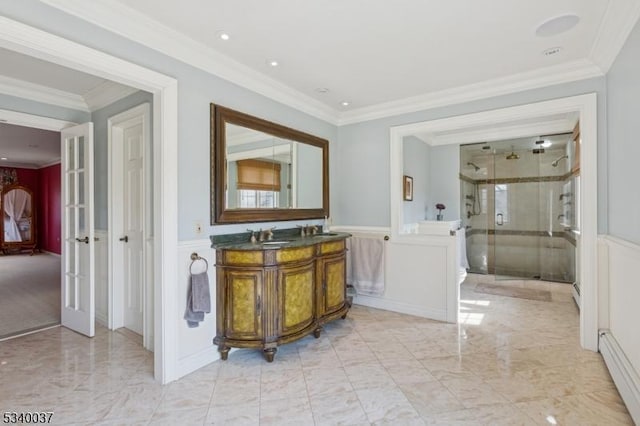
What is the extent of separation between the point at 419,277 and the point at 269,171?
2.10 metres

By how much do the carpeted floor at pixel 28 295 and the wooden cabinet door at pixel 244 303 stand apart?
2.41 metres

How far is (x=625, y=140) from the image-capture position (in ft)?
7.37

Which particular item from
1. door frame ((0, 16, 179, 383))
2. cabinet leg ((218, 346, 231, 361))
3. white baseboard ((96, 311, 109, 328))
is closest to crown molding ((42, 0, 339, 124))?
door frame ((0, 16, 179, 383))

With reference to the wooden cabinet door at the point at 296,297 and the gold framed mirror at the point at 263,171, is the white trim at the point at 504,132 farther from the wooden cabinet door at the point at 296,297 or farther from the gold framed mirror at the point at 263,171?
the wooden cabinet door at the point at 296,297

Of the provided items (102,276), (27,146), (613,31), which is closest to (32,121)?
(102,276)

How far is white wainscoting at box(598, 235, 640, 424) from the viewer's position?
1959 mm

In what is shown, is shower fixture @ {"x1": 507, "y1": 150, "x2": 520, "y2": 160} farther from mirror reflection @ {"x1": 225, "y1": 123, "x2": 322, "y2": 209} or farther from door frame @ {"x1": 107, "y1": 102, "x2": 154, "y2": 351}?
door frame @ {"x1": 107, "y1": 102, "x2": 154, "y2": 351}

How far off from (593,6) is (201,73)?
273cm

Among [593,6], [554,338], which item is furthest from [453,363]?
[593,6]

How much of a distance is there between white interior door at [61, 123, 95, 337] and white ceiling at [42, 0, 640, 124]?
1661 millimetres

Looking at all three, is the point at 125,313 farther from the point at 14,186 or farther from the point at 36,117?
the point at 14,186

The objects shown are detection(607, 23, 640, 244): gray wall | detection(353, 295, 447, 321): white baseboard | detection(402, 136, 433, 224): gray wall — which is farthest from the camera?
detection(402, 136, 433, 224): gray wall

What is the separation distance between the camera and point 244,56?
8.76 ft

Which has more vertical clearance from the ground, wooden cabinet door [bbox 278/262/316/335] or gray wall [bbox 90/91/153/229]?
gray wall [bbox 90/91/153/229]
